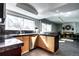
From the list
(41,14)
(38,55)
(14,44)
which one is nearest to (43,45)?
(38,55)

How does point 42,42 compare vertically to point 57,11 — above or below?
below

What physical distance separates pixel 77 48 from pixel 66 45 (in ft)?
0.63

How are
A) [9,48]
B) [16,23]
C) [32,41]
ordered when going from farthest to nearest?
1. [32,41]
2. [16,23]
3. [9,48]

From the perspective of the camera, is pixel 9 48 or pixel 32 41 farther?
pixel 32 41

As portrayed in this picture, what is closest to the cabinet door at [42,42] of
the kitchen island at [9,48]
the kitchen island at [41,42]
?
the kitchen island at [41,42]

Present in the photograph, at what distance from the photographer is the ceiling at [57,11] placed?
1522 millimetres

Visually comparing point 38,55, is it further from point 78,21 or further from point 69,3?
point 69,3

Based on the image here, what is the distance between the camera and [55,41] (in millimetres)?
1624

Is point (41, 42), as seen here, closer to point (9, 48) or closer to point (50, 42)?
point (50, 42)

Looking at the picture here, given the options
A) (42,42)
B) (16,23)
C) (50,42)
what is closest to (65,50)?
(50,42)

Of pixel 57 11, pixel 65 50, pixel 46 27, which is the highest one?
pixel 57 11

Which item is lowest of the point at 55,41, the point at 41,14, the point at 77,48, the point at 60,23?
the point at 77,48

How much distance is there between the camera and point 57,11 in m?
1.56

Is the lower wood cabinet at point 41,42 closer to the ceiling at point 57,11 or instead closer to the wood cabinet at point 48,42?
the wood cabinet at point 48,42
